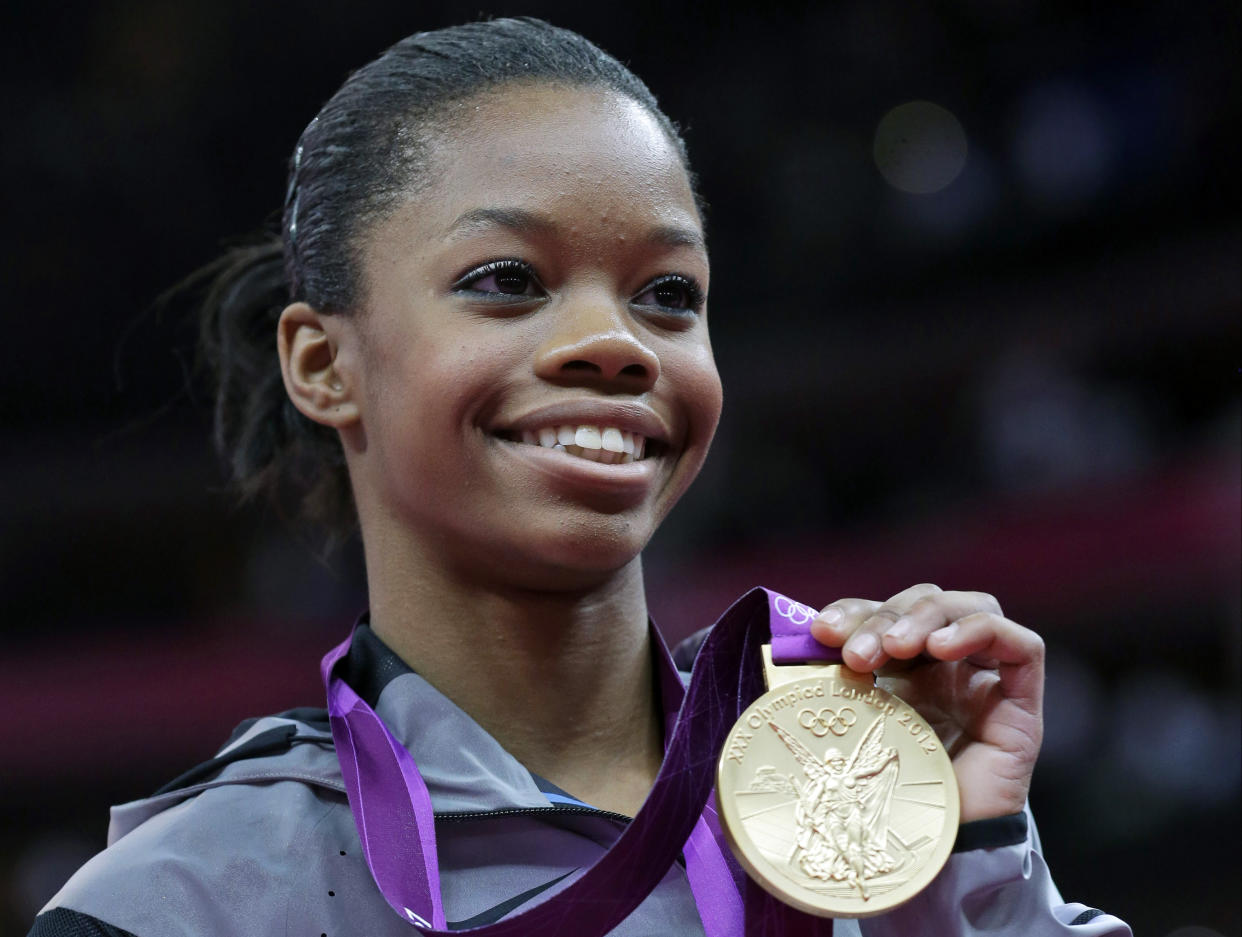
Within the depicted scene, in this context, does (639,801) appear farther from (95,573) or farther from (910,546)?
(95,573)

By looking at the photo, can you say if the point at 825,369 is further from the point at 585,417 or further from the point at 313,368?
the point at 585,417

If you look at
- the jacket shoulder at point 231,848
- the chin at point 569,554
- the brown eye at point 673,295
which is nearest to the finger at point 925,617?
the chin at point 569,554

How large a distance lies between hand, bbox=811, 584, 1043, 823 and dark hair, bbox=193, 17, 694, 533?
2.30 feet

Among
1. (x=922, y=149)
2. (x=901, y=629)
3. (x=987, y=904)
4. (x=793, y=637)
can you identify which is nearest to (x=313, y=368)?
(x=793, y=637)

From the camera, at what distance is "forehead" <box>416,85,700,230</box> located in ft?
5.35

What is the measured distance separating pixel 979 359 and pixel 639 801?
14.0 ft

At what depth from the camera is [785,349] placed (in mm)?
5887

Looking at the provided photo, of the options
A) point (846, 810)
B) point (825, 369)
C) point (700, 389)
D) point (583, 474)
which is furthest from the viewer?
point (825, 369)

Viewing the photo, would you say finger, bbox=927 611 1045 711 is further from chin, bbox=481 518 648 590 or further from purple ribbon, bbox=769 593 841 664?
chin, bbox=481 518 648 590

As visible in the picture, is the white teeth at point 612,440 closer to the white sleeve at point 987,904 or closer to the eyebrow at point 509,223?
the eyebrow at point 509,223

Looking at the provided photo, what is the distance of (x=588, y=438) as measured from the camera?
1.58 m

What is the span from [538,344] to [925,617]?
0.51 metres

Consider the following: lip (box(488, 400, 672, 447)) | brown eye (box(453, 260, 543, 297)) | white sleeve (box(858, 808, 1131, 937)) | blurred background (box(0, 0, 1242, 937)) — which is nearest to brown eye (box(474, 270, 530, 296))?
brown eye (box(453, 260, 543, 297))

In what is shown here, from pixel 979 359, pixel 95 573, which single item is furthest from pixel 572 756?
pixel 95 573
